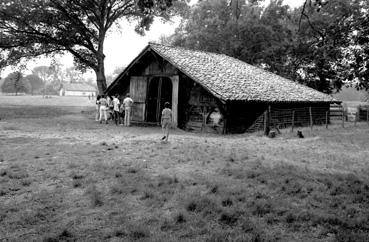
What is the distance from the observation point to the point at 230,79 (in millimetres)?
18625

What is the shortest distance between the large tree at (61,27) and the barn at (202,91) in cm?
502

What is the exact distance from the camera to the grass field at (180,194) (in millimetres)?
4695

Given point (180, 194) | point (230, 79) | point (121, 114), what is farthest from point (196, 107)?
point (180, 194)

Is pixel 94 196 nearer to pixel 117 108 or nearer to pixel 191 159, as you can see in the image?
pixel 191 159

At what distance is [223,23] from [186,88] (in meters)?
24.0

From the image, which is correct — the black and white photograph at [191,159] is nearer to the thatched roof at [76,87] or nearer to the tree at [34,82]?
the thatched roof at [76,87]

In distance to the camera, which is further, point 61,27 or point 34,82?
point 34,82

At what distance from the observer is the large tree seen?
2379cm

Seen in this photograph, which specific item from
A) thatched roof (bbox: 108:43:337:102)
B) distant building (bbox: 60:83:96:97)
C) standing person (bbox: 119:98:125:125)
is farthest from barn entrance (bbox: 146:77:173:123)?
distant building (bbox: 60:83:96:97)

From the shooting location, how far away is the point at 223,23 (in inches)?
1556

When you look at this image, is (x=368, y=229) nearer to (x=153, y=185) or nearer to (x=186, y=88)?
(x=153, y=185)

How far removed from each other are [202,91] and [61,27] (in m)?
15.4

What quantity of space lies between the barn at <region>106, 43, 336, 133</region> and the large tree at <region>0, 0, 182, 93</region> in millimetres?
5021

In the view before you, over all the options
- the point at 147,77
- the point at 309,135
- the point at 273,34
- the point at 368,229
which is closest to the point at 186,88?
the point at 147,77
